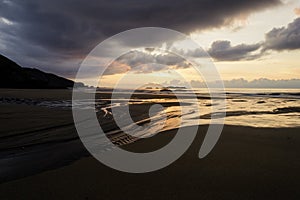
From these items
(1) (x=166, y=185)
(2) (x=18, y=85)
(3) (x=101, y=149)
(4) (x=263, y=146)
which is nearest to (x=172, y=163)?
(1) (x=166, y=185)

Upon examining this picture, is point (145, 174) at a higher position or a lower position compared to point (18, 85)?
lower

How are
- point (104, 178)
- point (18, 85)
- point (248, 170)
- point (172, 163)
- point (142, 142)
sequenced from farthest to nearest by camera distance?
point (18, 85), point (142, 142), point (172, 163), point (248, 170), point (104, 178)

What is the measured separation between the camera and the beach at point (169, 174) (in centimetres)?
357

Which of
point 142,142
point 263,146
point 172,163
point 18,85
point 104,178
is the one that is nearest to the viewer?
point 104,178

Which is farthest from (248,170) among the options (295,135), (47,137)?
(47,137)

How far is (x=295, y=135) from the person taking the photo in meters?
7.64

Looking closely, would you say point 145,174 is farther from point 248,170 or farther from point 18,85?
point 18,85

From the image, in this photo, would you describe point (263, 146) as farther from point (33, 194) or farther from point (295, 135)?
point (33, 194)

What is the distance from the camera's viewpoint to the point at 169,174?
433 centimetres

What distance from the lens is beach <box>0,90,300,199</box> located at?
11.7 feet

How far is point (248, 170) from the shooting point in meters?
4.48

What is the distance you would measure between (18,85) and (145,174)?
200ft

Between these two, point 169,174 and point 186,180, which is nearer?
point 186,180

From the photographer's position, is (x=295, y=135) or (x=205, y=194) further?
(x=295, y=135)
